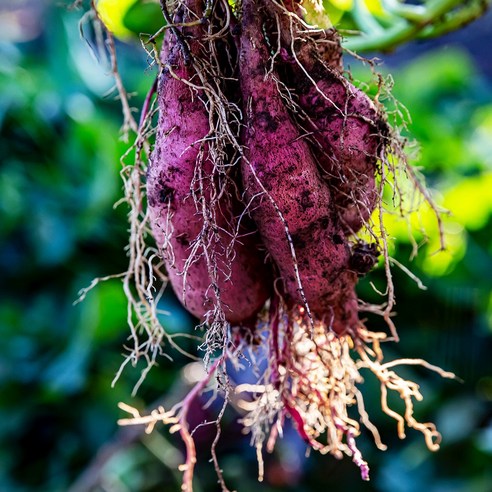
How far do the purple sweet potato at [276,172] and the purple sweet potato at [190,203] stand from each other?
36 mm

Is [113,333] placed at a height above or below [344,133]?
below

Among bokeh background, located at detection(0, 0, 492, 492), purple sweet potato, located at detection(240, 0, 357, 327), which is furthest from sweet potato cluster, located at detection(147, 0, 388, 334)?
bokeh background, located at detection(0, 0, 492, 492)

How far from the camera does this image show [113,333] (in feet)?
5.98

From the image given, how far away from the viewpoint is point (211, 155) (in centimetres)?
55

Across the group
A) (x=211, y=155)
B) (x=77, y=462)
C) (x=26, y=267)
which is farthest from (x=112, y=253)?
(x=211, y=155)

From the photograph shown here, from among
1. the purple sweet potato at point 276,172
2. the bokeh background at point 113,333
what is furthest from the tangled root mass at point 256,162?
the bokeh background at point 113,333

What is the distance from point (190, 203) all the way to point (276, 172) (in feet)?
0.29

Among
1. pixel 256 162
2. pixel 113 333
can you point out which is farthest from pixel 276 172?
pixel 113 333

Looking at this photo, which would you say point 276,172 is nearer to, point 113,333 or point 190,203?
point 190,203

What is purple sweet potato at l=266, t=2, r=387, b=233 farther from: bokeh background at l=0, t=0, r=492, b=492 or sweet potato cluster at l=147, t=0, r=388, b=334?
bokeh background at l=0, t=0, r=492, b=492

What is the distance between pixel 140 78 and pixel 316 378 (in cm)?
188

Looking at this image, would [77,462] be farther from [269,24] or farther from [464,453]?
[269,24]

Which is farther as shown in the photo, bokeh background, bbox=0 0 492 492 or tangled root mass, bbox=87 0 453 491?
bokeh background, bbox=0 0 492 492

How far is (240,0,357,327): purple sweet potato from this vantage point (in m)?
0.54
